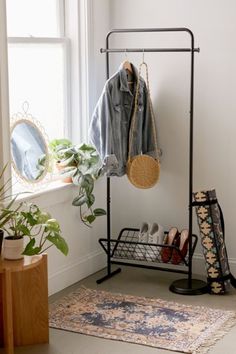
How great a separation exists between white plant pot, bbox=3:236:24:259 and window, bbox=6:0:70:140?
3.20 feet

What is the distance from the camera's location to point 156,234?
4.51 meters

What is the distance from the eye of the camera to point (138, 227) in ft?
15.8

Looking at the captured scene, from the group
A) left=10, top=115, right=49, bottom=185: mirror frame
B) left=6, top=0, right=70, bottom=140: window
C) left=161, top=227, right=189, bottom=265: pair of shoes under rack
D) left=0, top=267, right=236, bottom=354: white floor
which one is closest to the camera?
left=0, top=267, right=236, bottom=354: white floor

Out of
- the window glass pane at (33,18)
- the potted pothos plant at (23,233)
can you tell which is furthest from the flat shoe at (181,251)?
the window glass pane at (33,18)

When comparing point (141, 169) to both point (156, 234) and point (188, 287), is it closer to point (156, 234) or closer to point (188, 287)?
point (156, 234)

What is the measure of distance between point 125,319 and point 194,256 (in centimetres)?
Result: 100

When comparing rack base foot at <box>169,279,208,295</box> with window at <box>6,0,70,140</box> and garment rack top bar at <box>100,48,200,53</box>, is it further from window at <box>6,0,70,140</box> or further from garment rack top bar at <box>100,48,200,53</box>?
garment rack top bar at <box>100,48,200,53</box>

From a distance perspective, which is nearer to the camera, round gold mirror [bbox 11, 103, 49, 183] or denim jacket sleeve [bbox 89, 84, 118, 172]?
round gold mirror [bbox 11, 103, 49, 183]

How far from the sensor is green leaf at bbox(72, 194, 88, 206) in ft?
14.3

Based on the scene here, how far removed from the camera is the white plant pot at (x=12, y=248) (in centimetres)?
333

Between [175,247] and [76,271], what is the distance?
2.26 feet

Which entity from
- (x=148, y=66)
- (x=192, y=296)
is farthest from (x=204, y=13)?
(x=192, y=296)

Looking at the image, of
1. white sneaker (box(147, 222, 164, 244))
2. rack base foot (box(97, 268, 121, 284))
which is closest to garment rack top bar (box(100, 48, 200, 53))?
white sneaker (box(147, 222, 164, 244))

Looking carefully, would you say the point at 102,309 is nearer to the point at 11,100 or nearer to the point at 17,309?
the point at 17,309
